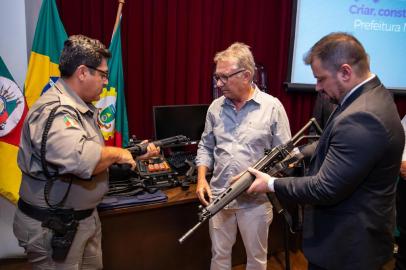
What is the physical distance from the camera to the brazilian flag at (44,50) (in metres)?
2.10

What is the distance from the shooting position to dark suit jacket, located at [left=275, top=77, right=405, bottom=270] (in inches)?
42.5

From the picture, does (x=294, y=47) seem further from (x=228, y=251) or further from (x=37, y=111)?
(x=37, y=111)

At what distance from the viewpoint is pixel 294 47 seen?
2.92 metres

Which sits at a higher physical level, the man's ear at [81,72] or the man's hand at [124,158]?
the man's ear at [81,72]

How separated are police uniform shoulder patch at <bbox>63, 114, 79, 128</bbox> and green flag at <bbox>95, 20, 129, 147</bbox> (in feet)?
3.13

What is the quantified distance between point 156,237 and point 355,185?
54.0 inches

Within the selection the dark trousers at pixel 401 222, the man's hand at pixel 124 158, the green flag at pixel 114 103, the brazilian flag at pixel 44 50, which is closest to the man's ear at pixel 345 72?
the man's hand at pixel 124 158

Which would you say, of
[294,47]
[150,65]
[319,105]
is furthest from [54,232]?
[294,47]

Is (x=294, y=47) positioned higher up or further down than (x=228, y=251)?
higher up

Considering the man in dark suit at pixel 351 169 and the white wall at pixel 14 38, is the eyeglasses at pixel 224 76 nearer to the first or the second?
the man in dark suit at pixel 351 169

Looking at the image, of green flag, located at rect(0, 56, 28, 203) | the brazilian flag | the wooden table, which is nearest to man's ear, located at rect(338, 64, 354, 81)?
the wooden table

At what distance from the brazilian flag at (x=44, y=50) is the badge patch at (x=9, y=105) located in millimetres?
51

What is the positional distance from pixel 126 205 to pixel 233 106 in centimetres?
81

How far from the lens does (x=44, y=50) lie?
2.15 m
